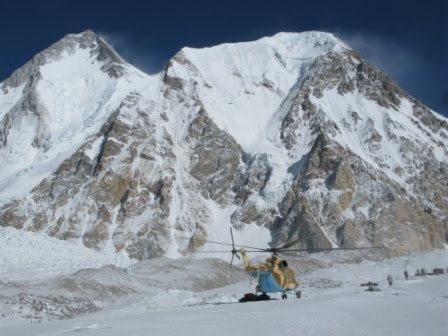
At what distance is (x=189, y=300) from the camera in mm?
41906

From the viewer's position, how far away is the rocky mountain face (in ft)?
457

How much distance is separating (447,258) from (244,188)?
73531 mm

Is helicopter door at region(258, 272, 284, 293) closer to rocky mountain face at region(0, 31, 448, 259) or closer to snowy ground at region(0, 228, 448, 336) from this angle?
snowy ground at region(0, 228, 448, 336)

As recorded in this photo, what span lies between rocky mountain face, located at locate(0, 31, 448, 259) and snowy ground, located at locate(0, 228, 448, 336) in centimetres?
3515

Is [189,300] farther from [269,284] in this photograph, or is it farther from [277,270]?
[277,270]

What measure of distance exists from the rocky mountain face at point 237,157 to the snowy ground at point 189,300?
115ft

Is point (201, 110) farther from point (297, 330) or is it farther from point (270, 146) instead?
point (297, 330)

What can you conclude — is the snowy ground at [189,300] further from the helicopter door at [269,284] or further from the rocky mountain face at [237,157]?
the rocky mountain face at [237,157]

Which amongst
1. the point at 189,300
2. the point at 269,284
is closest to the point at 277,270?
the point at 269,284

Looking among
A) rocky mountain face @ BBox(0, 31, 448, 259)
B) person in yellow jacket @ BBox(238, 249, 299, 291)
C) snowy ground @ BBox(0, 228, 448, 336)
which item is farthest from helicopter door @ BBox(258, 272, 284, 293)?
rocky mountain face @ BBox(0, 31, 448, 259)

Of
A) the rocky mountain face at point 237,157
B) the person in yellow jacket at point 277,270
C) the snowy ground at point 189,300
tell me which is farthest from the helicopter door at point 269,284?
the rocky mountain face at point 237,157

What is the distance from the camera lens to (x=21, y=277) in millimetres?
63375

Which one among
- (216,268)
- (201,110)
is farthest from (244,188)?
(216,268)

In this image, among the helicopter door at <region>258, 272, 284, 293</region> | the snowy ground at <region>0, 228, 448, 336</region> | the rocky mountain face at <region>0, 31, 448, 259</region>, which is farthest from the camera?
the rocky mountain face at <region>0, 31, 448, 259</region>
